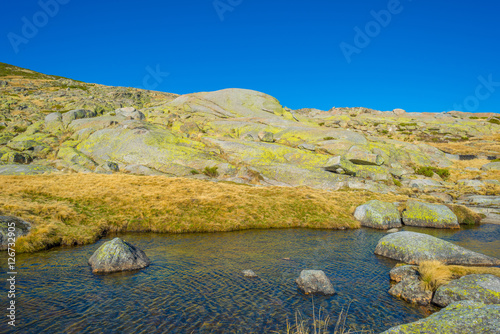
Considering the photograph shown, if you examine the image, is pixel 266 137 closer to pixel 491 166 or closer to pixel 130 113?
pixel 130 113

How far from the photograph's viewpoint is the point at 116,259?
18.3 m

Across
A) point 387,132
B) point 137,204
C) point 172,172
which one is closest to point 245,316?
point 137,204

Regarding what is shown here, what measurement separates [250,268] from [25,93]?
176527 millimetres

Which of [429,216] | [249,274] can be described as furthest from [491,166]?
[249,274]

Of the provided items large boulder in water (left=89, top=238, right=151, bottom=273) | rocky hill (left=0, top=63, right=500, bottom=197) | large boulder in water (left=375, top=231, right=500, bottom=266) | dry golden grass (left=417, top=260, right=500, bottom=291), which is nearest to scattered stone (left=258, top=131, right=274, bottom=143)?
rocky hill (left=0, top=63, right=500, bottom=197)

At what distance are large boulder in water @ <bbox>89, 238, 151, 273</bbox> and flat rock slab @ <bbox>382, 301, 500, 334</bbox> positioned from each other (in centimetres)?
1647

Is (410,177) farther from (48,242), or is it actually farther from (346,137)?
(48,242)

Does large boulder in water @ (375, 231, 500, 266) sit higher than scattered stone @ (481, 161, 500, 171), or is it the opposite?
scattered stone @ (481, 161, 500, 171)

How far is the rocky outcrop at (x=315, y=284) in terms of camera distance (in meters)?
15.8

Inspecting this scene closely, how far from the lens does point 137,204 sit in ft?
112

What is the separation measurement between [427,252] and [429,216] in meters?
17.9

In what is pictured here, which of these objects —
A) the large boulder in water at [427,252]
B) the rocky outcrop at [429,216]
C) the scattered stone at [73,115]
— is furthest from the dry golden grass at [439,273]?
the scattered stone at [73,115]

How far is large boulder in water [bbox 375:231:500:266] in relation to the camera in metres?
20.7

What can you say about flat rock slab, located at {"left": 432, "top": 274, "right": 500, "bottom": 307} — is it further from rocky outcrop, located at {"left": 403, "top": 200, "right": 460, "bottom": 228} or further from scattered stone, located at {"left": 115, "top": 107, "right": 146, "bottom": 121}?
scattered stone, located at {"left": 115, "top": 107, "right": 146, "bottom": 121}
